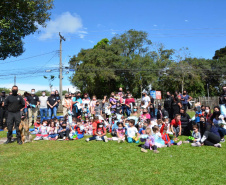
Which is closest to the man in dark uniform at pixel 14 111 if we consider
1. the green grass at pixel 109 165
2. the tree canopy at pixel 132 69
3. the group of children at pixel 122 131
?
the green grass at pixel 109 165

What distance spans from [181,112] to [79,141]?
4.70 metres

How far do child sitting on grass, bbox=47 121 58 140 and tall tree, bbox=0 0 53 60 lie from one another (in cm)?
643

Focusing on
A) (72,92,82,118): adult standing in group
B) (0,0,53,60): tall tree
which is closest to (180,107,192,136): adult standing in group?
(72,92,82,118): adult standing in group

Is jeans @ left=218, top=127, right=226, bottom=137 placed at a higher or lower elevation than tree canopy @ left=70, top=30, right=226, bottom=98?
lower

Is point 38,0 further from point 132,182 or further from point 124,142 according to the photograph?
point 132,182

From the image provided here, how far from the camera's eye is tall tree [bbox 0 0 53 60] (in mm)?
12469

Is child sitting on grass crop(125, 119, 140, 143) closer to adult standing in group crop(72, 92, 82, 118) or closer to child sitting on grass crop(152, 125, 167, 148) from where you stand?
child sitting on grass crop(152, 125, 167, 148)

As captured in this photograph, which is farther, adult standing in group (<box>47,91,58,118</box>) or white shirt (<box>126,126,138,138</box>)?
adult standing in group (<box>47,91,58,118</box>)

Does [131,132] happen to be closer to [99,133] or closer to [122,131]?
[122,131]

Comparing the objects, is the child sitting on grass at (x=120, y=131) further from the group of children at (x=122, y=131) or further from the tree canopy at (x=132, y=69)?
the tree canopy at (x=132, y=69)

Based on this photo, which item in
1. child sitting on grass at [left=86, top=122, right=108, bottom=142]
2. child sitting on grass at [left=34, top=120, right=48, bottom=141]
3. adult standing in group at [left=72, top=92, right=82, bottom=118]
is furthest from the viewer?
adult standing in group at [left=72, top=92, right=82, bottom=118]

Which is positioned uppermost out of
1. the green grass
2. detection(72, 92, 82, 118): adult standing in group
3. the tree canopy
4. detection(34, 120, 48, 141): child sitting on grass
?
the tree canopy

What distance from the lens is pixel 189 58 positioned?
38.3m

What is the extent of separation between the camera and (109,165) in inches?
215
